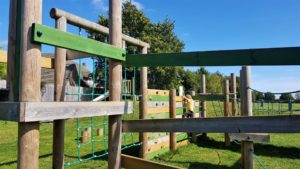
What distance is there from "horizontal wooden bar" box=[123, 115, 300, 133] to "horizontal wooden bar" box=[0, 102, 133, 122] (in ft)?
1.59

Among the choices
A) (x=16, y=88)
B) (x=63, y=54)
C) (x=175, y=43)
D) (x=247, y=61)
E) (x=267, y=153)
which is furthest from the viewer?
(x=175, y=43)

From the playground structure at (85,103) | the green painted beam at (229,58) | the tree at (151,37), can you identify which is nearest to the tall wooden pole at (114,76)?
the playground structure at (85,103)

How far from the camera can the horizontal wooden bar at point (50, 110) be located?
7.03 feet

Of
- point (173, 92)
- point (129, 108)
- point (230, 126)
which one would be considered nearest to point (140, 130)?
point (129, 108)

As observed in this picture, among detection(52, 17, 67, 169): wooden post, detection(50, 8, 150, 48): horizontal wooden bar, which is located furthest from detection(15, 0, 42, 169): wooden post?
detection(50, 8, 150, 48): horizontal wooden bar

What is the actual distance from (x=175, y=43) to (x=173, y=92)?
3611 cm

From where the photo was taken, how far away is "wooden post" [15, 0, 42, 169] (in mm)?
2174

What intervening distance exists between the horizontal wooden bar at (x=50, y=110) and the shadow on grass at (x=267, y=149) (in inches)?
275

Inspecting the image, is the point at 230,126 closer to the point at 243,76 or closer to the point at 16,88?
the point at 16,88

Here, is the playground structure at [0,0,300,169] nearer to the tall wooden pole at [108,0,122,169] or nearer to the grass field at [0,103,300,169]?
the tall wooden pole at [108,0,122,169]

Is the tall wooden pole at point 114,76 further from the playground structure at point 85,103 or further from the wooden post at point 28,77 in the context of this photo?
the wooden post at point 28,77

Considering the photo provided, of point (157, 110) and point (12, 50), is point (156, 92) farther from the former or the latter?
point (12, 50)

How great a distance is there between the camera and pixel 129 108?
3.47 metres

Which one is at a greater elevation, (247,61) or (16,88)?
(247,61)
